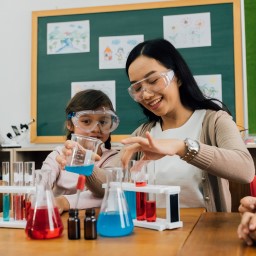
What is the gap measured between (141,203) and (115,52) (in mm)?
2010

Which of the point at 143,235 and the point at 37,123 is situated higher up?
the point at 37,123

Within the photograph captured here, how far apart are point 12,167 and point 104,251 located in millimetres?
431

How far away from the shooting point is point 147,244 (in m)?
0.86

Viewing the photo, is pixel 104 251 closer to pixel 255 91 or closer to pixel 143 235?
pixel 143 235

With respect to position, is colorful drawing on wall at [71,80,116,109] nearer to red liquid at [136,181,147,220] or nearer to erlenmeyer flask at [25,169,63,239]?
red liquid at [136,181,147,220]

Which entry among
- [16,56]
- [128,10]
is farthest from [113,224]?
[16,56]

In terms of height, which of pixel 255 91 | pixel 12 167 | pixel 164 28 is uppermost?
pixel 164 28

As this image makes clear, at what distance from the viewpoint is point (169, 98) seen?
1608 mm

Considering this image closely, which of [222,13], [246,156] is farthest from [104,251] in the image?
[222,13]

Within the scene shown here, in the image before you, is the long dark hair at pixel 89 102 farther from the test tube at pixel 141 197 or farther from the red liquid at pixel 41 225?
the red liquid at pixel 41 225

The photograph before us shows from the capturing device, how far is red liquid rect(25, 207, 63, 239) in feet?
2.99

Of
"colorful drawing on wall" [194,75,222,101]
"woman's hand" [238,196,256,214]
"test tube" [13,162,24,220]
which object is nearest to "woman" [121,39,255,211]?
"woman's hand" [238,196,256,214]

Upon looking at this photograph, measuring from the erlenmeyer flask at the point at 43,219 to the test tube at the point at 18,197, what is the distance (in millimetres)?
152

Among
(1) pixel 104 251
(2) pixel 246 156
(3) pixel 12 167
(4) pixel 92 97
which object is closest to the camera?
(1) pixel 104 251
